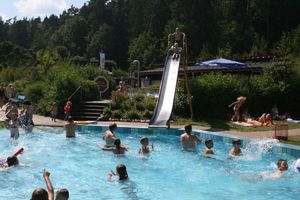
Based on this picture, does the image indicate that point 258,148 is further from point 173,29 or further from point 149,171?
point 173,29

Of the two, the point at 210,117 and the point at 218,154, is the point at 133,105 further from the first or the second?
the point at 218,154

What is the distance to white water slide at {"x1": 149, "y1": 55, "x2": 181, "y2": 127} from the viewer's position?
19.6m

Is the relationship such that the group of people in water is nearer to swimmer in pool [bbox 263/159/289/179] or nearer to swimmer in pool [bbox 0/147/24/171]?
swimmer in pool [bbox 0/147/24/171]

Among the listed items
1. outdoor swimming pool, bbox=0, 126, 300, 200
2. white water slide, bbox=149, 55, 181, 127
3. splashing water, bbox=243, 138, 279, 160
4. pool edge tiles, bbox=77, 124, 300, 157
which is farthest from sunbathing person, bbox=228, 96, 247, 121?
splashing water, bbox=243, 138, 279, 160

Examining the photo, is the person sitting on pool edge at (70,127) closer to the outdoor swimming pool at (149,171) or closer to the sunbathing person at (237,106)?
the outdoor swimming pool at (149,171)

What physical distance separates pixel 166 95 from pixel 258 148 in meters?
6.87

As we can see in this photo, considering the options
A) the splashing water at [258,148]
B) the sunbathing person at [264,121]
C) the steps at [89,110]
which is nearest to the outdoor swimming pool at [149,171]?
the splashing water at [258,148]

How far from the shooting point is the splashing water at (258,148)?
14.3 meters

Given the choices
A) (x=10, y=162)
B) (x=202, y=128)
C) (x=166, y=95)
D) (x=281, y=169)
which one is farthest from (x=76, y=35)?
(x=281, y=169)

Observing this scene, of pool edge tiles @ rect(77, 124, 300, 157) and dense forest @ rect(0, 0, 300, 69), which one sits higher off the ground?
dense forest @ rect(0, 0, 300, 69)

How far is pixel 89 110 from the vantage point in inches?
928

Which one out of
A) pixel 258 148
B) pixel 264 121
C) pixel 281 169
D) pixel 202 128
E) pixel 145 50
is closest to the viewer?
pixel 281 169

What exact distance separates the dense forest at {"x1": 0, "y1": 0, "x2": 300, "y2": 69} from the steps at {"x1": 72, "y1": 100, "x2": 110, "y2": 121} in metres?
9.17

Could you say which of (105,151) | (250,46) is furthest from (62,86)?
(250,46)
